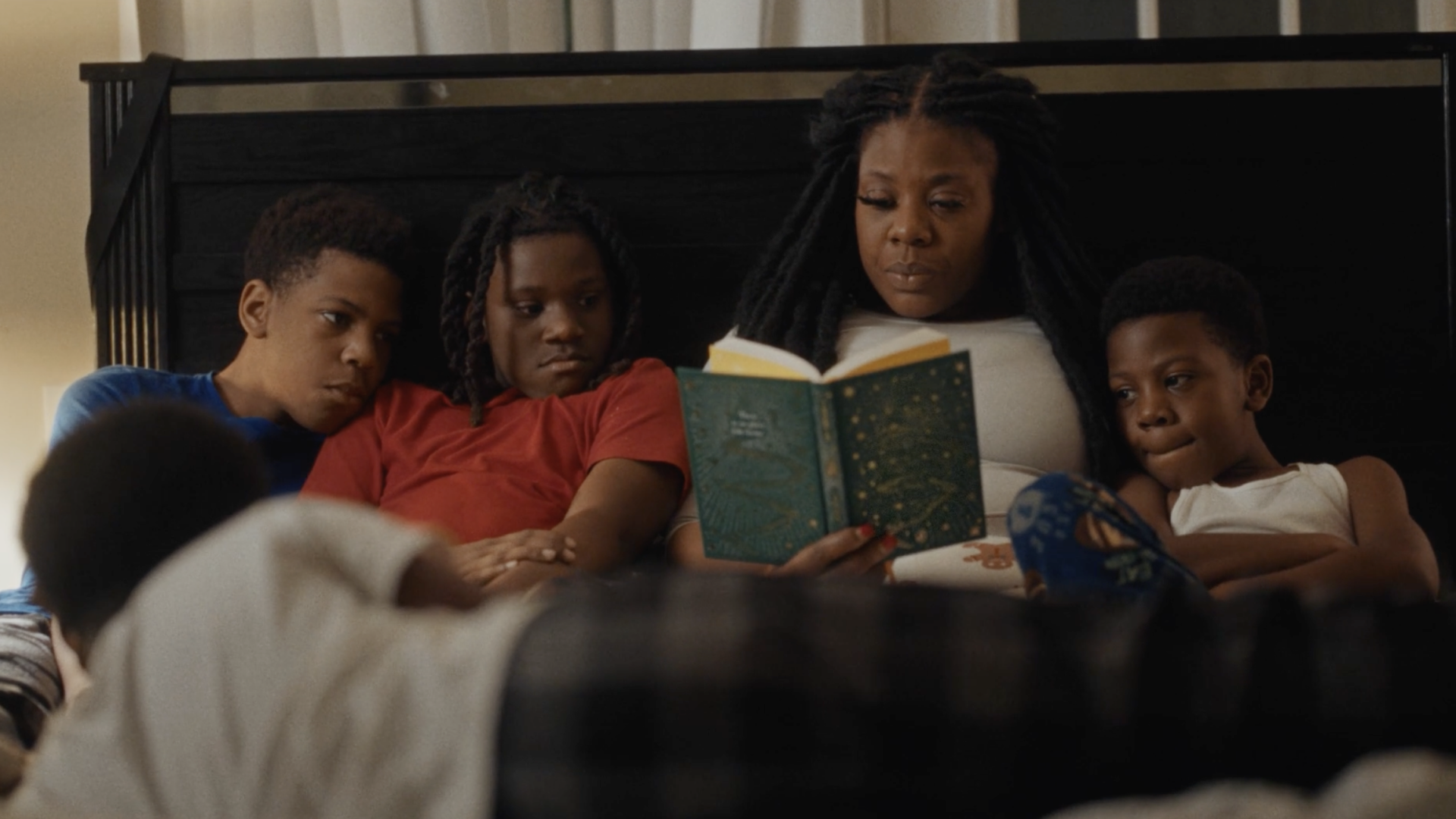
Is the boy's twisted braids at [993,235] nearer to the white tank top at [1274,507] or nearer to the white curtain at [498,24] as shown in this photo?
the white tank top at [1274,507]

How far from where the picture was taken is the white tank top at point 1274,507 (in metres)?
1.66

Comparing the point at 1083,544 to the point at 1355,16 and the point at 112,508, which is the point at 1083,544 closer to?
the point at 112,508

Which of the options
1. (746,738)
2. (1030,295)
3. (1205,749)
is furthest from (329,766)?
(1030,295)

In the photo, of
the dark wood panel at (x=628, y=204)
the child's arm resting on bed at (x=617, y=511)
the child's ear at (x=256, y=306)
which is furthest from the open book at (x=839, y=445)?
the child's ear at (x=256, y=306)

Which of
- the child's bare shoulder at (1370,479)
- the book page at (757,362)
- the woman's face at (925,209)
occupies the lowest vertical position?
the child's bare shoulder at (1370,479)

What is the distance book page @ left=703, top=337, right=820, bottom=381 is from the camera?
1435 millimetres

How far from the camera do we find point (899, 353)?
145 cm

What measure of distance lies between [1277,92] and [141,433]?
70.1 inches

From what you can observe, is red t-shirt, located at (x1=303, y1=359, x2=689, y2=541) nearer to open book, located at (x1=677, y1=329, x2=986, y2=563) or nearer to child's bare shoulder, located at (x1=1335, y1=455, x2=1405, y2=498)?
open book, located at (x1=677, y1=329, x2=986, y2=563)

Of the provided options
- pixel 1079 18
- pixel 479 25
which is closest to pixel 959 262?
pixel 1079 18

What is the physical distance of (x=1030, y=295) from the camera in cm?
193

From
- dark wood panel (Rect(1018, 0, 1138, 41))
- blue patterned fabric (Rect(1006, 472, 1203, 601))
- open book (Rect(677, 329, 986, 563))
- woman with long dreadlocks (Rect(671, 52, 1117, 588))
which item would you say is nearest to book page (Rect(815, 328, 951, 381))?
open book (Rect(677, 329, 986, 563))

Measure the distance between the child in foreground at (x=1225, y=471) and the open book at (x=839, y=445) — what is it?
10.8 inches

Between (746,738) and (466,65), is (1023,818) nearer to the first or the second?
(746,738)
